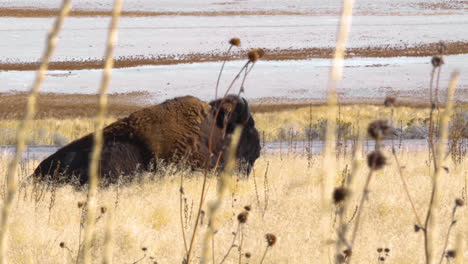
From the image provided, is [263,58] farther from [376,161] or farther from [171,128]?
[376,161]

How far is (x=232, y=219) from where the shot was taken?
6.69 meters

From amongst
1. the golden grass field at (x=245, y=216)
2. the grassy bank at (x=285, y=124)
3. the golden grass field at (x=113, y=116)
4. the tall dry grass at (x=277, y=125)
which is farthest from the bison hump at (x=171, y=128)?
the tall dry grass at (x=277, y=125)

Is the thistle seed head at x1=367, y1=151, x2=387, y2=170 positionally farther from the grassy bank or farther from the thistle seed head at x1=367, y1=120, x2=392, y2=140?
the grassy bank

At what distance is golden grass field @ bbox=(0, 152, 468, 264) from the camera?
223 inches

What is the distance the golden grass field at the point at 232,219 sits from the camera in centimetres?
565

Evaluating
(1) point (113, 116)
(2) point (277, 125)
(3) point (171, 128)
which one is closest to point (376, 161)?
(3) point (171, 128)

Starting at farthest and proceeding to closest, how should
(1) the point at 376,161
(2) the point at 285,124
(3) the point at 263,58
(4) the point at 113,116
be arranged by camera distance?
(3) the point at 263,58 < (4) the point at 113,116 < (2) the point at 285,124 < (1) the point at 376,161

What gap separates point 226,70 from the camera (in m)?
31.4

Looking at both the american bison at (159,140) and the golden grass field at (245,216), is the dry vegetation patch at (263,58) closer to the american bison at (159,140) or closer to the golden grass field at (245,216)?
the golden grass field at (245,216)

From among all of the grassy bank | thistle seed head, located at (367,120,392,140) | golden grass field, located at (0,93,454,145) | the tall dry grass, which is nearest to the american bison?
golden grass field, located at (0,93,454,145)

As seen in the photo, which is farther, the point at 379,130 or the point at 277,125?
the point at 277,125

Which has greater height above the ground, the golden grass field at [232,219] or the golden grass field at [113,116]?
the golden grass field at [113,116]

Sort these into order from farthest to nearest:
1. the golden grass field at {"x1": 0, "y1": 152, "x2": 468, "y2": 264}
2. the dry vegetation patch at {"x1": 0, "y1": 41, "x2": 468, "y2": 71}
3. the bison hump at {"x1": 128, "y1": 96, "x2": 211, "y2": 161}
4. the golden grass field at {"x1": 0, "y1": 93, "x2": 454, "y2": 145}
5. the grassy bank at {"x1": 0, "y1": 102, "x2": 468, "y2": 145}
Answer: the dry vegetation patch at {"x1": 0, "y1": 41, "x2": 468, "y2": 71}, the golden grass field at {"x1": 0, "y1": 93, "x2": 454, "y2": 145}, the grassy bank at {"x1": 0, "y1": 102, "x2": 468, "y2": 145}, the bison hump at {"x1": 128, "y1": 96, "x2": 211, "y2": 161}, the golden grass field at {"x1": 0, "y1": 152, "x2": 468, "y2": 264}

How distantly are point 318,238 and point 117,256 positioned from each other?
133 cm
